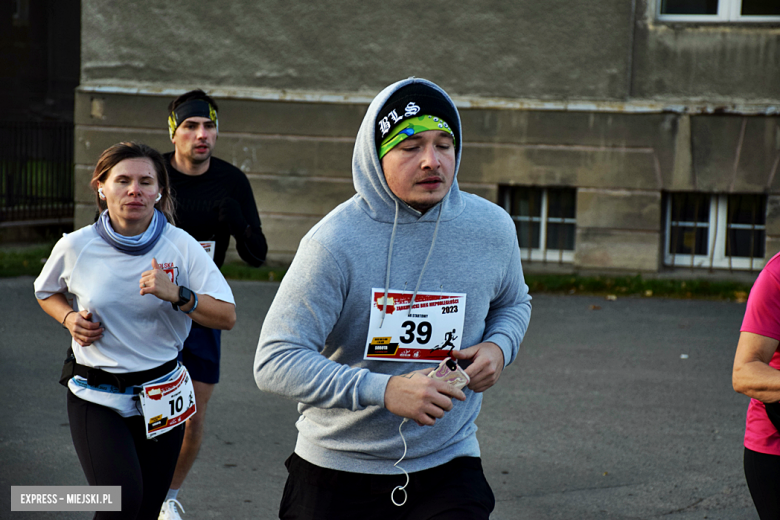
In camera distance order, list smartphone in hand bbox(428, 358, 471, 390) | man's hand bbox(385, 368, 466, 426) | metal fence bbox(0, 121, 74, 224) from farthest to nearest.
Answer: metal fence bbox(0, 121, 74, 224), smartphone in hand bbox(428, 358, 471, 390), man's hand bbox(385, 368, 466, 426)

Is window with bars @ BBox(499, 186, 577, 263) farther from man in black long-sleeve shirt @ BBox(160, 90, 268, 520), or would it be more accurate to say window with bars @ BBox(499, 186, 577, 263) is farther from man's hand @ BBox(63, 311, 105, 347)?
man's hand @ BBox(63, 311, 105, 347)

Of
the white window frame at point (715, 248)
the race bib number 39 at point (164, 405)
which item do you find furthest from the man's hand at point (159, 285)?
the white window frame at point (715, 248)

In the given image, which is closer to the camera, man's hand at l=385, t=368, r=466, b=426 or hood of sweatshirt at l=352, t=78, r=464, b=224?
man's hand at l=385, t=368, r=466, b=426

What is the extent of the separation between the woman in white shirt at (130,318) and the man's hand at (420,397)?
1338 millimetres

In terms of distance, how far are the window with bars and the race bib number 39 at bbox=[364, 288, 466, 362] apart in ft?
30.8

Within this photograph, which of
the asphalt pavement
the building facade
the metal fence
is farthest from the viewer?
the metal fence

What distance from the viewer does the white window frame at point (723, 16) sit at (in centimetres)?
1118

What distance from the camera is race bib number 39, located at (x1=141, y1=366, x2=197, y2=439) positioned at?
3.44 meters

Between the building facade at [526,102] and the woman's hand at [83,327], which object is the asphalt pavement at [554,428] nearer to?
the woman's hand at [83,327]

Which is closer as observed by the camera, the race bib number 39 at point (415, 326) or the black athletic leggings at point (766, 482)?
the race bib number 39 at point (415, 326)

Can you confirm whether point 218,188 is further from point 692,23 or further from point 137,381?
point 692,23

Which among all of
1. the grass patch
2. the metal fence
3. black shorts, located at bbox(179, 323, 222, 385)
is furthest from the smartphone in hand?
the metal fence

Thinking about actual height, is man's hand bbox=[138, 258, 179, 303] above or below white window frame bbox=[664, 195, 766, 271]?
above

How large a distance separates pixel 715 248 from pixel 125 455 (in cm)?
968
